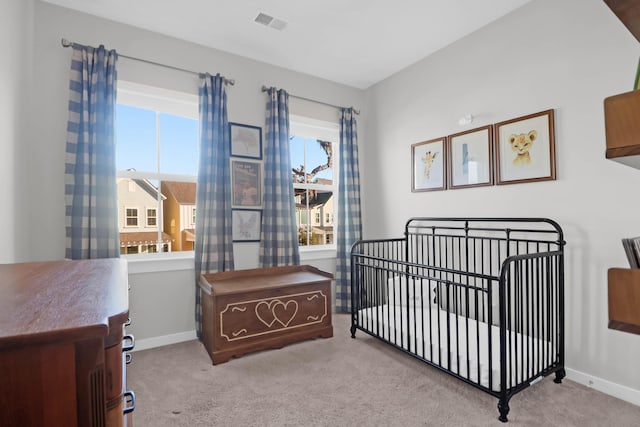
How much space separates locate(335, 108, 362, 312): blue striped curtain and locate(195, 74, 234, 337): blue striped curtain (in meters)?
1.27

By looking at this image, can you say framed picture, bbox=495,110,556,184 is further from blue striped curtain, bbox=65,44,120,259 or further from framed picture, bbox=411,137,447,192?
blue striped curtain, bbox=65,44,120,259

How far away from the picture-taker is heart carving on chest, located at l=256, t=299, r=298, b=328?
97.3 inches

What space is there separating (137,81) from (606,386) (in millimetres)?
3836

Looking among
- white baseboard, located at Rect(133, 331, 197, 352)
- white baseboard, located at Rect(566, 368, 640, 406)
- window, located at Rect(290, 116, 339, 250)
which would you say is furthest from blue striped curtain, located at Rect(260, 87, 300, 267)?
white baseboard, located at Rect(566, 368, 640, 406)

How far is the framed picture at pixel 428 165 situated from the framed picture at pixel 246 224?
62.2 inches

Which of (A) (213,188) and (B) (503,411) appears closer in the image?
(B) (503,411)

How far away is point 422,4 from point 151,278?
2957 mm

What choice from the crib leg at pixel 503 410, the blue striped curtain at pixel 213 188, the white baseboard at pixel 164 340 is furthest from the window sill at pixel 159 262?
the crib leg at pixel 503 410

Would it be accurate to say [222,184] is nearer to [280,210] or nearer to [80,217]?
[280,210]

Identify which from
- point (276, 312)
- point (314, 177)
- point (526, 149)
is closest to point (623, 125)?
point (526, 149)

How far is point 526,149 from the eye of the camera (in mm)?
2303

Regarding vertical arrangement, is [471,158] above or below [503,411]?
above

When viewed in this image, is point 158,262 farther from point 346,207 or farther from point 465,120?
point 465,120

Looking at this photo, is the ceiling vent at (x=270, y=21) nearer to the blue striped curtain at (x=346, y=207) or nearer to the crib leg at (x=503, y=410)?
the blue striped curtain at (x=346, y=207)
